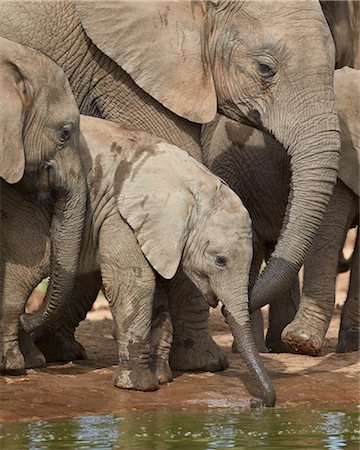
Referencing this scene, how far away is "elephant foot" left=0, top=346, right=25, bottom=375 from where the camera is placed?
8.38 meters

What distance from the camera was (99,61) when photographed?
29.5 ft

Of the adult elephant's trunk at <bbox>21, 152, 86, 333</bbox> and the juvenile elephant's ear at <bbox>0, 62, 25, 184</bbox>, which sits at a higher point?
the juvenile elephant's ear at <bbox>0, 62, 25, 184</bbox>

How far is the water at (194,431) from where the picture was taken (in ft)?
24.1

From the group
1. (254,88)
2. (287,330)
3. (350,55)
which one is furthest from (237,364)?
(350,55)

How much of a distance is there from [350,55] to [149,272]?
338 centimetres

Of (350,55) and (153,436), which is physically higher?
(350,55)

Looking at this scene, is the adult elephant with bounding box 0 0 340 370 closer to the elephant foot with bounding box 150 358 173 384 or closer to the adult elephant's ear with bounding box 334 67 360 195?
the elephant foot with bounding box 150 358 173 384

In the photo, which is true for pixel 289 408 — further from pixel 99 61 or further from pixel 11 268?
pixel 99 61

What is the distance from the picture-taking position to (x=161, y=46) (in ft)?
29.3

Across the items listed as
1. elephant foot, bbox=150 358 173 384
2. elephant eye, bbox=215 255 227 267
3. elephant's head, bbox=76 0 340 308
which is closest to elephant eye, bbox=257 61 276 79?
elephant's head, bbox=76 0 340 308

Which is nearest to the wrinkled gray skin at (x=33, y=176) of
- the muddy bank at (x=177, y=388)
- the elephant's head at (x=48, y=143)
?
the elephant's head at (x=48, y=143)

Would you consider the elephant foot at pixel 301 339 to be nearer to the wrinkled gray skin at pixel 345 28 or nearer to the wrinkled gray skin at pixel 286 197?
the wrinkled gray skin at pixel 286 197

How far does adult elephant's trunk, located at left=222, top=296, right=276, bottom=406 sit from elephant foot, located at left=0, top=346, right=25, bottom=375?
1010 mm

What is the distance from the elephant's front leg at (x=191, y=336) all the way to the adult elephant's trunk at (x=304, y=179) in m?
0.45
